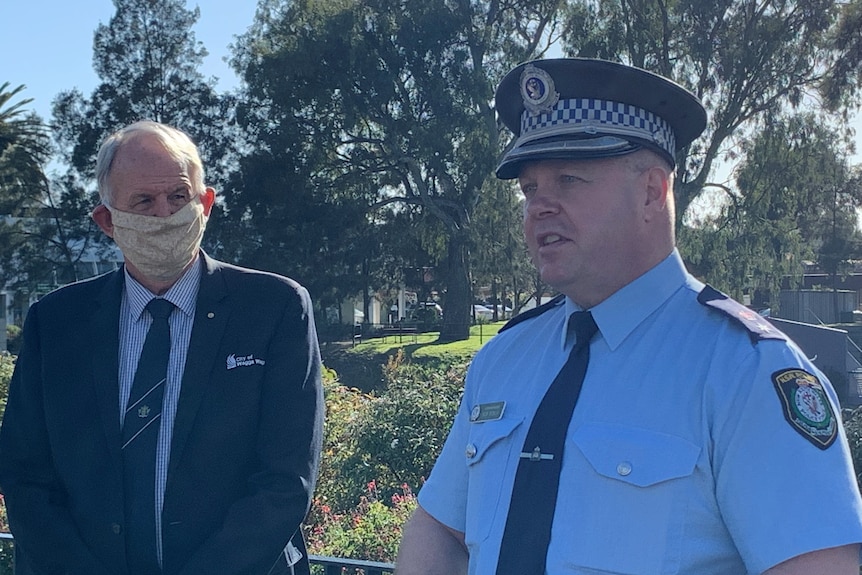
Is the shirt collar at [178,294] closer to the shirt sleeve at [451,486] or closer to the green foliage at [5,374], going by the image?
the shirt sleeve at [451,486]

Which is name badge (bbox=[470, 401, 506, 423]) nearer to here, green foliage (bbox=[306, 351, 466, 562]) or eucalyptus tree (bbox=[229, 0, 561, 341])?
green foliage (bbox=[306, 351, 466, 562])

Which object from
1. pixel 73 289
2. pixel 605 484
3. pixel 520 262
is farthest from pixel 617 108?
pixel 520 262

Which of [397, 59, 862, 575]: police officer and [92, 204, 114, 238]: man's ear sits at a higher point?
[92, 204, 114, 238]: man's ear

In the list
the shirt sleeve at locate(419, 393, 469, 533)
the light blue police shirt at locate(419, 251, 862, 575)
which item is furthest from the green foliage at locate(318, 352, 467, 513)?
the light blue police shirt at locate(419, 251, 862, 575)

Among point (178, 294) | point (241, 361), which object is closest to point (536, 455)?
point (241, 361)

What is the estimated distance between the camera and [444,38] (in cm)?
3253

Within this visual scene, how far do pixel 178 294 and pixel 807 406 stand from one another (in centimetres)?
190

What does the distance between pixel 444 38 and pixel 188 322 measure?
1226 inches

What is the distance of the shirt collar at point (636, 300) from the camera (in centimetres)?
197

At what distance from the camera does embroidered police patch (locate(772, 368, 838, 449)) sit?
63.2 inches

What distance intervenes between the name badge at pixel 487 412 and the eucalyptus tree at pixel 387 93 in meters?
29.7

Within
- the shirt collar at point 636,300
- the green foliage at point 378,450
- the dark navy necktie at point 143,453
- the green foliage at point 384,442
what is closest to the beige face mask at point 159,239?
the dark navy necktie at point 143,453

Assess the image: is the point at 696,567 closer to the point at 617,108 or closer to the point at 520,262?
the point at 617,108

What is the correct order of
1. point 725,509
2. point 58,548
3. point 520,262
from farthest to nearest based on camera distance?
point 520,262 < point 58,548 < point 725,509
